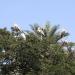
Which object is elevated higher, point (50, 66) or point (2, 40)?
point (2, 40)

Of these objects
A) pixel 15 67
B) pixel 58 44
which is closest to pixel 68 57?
pixel 58 44

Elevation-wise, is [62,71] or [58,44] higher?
[58,44]

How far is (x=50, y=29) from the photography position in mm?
33219

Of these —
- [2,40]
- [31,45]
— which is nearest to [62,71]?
[31,45]

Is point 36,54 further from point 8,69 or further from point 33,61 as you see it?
point 8,69

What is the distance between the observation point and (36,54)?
30000 mm

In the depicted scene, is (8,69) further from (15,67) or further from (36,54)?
(36,54)

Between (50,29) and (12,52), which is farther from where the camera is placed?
(50,29)

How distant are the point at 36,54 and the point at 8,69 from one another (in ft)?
9.09

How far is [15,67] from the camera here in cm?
3142

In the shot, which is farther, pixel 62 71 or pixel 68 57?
pixel 68 57

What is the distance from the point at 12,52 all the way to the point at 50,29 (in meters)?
3.91

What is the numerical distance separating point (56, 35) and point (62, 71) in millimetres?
4118

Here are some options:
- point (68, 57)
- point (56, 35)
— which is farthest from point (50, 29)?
point (68, 57)
